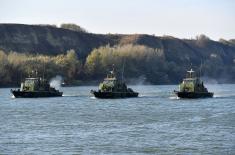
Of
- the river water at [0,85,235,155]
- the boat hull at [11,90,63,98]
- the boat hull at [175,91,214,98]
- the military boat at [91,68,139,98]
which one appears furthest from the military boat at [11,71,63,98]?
the boat hull at [175,91,214,98]

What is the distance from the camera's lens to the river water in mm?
46500

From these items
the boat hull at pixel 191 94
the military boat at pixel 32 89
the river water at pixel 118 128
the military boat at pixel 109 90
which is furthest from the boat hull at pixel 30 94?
the boat hull at pixel 191 94

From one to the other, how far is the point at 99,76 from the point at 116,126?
415ft

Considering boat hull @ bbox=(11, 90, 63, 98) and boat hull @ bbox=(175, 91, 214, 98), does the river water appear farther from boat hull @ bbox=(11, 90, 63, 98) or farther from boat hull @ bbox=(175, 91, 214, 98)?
boat hull @ bbox=(11, 90, 63, 98)

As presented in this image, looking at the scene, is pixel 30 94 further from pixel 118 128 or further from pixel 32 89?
pixel 118 128

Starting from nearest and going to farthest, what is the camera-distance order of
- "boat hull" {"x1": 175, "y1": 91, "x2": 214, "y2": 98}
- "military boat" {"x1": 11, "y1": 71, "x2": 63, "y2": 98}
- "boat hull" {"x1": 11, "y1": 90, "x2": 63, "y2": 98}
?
"boat hull" {"x1": 175, "y1": 91, "x2": 214, "y2": 98} → "boat hull" {"x1": 11, "y1": 90, "x2": 63, "y2": 98} → "military boat" {"x1": 11, "y1": 71, "x2": 63, "y2": 98}

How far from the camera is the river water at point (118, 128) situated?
4650cm

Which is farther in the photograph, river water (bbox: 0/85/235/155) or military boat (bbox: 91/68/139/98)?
military boat (bbox: 91/68/139/98)

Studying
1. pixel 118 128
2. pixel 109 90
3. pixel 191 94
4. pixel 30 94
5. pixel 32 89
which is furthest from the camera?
pixel 32 89

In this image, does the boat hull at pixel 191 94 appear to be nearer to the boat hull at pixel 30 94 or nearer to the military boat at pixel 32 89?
the boat hull at pixel 30 94

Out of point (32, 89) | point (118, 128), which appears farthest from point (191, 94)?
point (118, 128)

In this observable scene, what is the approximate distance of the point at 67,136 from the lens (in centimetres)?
5219

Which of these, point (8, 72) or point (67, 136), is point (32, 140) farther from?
point (8, 72)

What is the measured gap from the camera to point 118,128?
5800 cm
